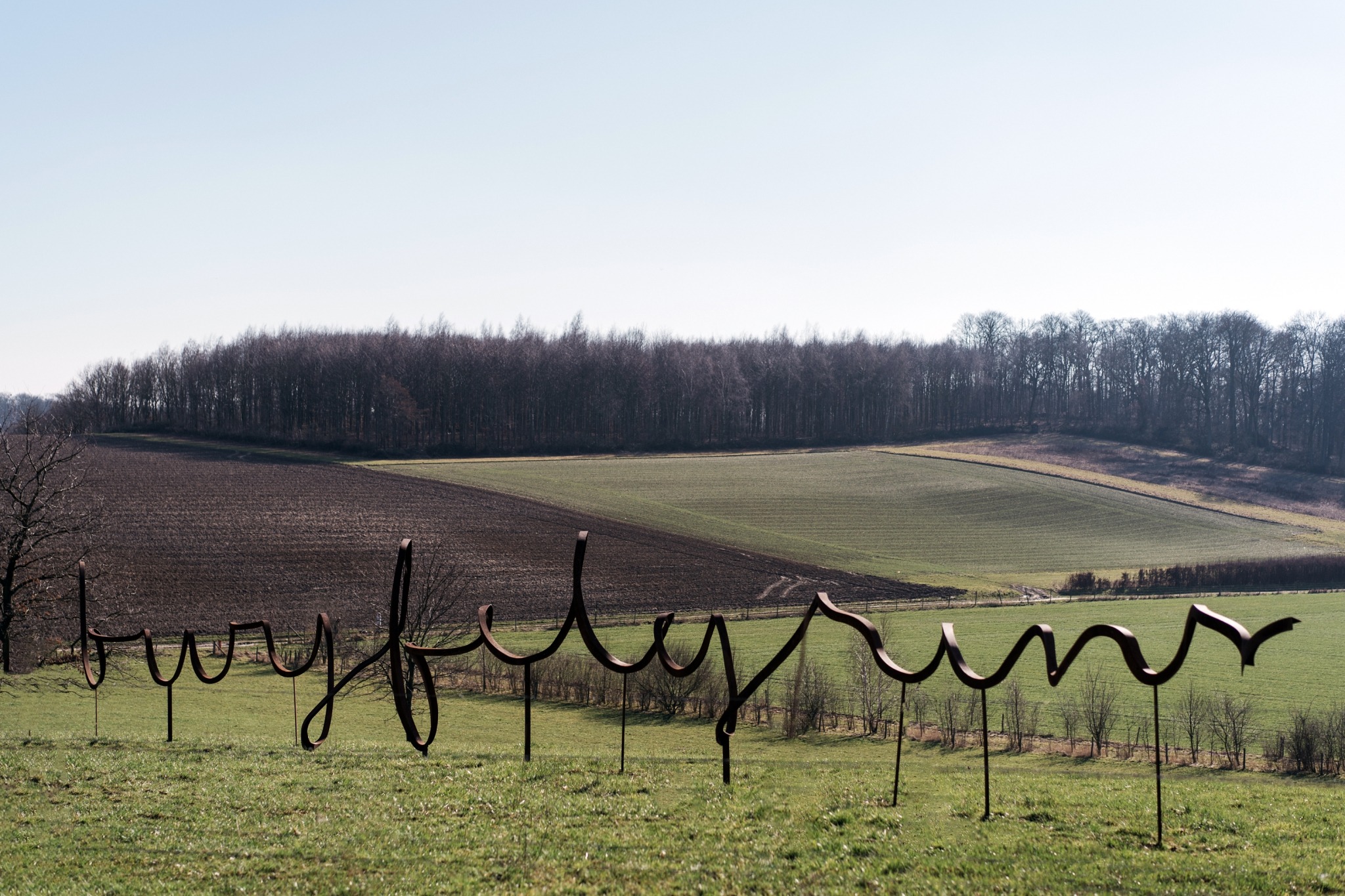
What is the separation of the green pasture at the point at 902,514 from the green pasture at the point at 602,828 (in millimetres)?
54226

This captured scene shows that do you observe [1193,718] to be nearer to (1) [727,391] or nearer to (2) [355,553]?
(2) [355,553]

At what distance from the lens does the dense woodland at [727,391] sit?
11400 cm

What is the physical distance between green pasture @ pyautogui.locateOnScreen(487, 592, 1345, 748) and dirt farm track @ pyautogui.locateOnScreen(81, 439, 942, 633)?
20.9 ft

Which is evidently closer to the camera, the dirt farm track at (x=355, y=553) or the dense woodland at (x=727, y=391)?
the dirt farm track at (x=355, y=553)

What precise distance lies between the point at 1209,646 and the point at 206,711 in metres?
45.9

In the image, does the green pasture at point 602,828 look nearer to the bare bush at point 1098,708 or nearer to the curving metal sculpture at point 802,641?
the curving metal sculpture at point 802,641

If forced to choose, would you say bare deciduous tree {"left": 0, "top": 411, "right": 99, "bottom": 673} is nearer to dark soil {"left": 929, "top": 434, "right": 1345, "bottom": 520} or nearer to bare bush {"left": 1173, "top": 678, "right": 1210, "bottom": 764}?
bare bush {"left": 1173, "top": 678, "right": 1210, "bottom": 764}

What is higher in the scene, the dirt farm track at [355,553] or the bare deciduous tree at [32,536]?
the bare deciduous tree at [32,536]

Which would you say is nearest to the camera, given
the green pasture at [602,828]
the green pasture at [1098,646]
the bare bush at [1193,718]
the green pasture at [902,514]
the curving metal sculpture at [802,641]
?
the green pasture at [602,828]

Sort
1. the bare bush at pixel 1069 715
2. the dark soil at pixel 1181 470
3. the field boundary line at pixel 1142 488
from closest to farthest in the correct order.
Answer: the bare bush at pixel 1069 715
the field boundary line at pixel 1142 488
the dark soil at pixel 1181 470

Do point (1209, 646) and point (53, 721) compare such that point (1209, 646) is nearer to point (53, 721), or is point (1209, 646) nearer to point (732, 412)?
point (53, 721)

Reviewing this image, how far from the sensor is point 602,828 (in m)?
10.8

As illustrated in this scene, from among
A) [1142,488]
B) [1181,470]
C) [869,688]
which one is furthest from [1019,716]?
[1181,470]

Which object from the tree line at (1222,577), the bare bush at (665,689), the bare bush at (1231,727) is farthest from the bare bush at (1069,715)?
the tree line at (1222,577)
